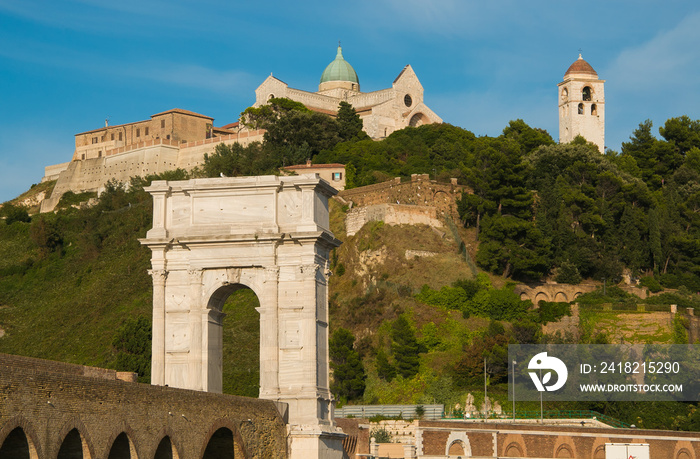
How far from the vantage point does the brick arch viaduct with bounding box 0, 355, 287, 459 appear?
18.4 m

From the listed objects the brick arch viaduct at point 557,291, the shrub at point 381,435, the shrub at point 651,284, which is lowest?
the shrub at point 381,435

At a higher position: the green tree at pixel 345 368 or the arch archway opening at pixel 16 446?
the green tree at pixel 345 368

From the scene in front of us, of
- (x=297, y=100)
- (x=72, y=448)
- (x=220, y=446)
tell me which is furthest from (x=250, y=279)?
(x=297, y=100)

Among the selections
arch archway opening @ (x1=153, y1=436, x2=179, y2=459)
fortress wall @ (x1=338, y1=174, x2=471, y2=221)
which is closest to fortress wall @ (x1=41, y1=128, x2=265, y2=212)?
fortress wall @ (x1=338, y1=174, x2=471, y2=221)

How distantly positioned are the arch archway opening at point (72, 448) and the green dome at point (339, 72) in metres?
79.7

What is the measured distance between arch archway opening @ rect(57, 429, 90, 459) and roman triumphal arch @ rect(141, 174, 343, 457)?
28.4 ft

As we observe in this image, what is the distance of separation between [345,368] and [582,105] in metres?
43.4

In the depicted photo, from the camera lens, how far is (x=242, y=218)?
3025cm

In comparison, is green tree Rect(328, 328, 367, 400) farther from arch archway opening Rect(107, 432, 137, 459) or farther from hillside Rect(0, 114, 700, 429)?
arch archway opening Rect(107, 432, 137, 459)

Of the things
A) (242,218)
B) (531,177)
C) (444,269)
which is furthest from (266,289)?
(531,177)

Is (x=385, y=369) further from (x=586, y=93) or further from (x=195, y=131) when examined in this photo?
(x=195, y=131)

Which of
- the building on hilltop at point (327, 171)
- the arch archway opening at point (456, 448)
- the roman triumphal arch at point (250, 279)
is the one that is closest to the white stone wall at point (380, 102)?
the building on hilltop at point (327, 171)

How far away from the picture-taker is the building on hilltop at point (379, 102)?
89.1 m

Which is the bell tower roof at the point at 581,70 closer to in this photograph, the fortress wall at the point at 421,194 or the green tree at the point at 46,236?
the fortress wall at the point at 421,194
